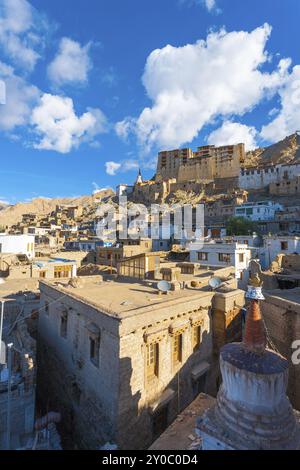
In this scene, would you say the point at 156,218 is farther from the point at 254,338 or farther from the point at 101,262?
the point at 254,338

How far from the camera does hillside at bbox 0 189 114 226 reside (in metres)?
107

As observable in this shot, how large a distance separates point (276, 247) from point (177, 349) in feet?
98.1

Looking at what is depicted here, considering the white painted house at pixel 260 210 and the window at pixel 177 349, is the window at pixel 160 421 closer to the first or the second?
the window at pixel 177 349

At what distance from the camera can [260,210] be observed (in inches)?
2259

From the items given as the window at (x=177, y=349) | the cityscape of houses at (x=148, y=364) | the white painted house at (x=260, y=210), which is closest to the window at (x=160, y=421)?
the cityscape of houses at (x=148, y=364)

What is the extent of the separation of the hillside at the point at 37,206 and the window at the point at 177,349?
104m

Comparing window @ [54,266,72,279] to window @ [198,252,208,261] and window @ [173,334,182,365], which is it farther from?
window @ [198,252,208,261]

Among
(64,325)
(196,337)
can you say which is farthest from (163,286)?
(64,325)

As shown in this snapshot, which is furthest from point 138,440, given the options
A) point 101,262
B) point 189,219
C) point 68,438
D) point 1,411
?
point 189,219

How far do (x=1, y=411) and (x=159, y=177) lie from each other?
101 m

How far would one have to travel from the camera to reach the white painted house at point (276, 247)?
111 feet

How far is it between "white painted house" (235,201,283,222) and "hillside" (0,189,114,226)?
75031 millimetres

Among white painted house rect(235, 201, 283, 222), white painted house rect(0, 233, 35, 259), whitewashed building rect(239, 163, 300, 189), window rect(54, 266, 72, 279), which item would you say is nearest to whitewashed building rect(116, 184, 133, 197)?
whitewashed building rect(239, 163, 300, 189)

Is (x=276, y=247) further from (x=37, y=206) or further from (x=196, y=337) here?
(x=37, y=206)
